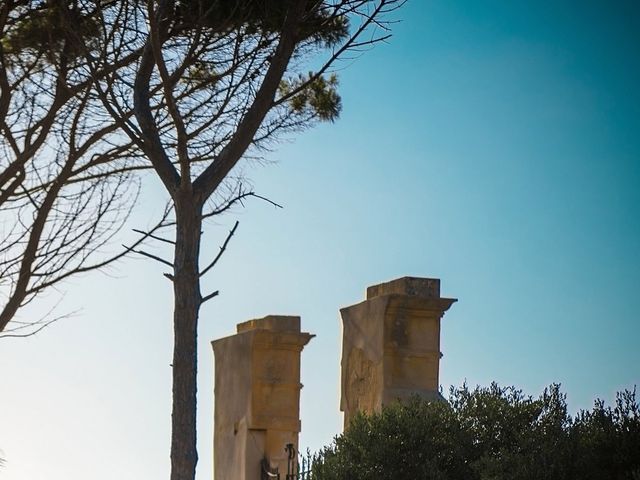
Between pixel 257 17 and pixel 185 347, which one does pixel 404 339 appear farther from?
pixel 257 17

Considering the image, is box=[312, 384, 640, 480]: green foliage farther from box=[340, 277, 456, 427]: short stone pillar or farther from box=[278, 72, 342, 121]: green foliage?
box=[278, 72, 342, 121]: green foliage

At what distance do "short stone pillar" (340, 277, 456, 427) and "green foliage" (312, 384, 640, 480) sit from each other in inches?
16.8

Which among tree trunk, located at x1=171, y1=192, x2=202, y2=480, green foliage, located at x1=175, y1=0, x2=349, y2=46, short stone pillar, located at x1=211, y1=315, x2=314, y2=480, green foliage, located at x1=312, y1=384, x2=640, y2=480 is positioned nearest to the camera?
green foliage, located at x1=312, y1=384, x2=640, y2=480

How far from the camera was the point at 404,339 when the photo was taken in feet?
26.5

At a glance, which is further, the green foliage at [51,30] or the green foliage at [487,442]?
the green foliage at [51,30]

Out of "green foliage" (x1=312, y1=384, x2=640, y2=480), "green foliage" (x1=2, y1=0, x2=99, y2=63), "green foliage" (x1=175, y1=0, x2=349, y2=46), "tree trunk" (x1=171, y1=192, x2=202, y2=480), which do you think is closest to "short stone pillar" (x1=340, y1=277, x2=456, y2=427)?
"green foliage" (x1=312, y1=384, x2=640, y2=480)

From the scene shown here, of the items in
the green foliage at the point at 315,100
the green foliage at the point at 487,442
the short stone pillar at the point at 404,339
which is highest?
the green foliage at the point at 315,100

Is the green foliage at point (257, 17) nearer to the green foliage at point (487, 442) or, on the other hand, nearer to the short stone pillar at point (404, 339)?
the short stone pillar at point (404, 339)

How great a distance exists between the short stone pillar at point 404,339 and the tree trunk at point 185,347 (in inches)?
45.4

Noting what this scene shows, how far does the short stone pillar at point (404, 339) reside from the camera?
7977mm

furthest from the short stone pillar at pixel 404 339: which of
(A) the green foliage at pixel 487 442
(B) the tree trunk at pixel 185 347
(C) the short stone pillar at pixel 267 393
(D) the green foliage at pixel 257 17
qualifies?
(D) the green foliage at pixel 257 17

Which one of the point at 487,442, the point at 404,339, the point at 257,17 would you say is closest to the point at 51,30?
the point at 257,17

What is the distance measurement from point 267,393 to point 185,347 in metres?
1.97

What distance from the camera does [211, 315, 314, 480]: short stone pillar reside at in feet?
32.7
